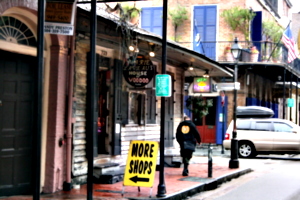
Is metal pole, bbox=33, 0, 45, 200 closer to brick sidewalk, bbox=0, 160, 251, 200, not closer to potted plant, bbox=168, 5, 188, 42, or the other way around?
brick sidewalk, bbox=0, 160, 251, 200

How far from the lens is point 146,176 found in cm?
1077

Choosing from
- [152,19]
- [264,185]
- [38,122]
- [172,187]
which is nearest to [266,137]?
[264,185]

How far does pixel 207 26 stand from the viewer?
1141 inches

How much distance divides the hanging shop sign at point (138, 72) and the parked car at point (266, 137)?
9.46 m

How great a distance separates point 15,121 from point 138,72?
4.01 metres

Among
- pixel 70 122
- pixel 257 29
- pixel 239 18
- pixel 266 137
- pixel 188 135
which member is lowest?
pixel 266 137

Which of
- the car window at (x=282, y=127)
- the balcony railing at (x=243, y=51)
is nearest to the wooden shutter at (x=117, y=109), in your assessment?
the car window at (x=282, y=127)

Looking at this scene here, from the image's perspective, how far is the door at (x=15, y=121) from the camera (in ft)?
32.0

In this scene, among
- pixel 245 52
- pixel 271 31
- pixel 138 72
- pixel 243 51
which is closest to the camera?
pixel 138 72

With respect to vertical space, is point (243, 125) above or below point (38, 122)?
below

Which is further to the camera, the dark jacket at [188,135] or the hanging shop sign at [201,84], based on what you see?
the hanging shop sign at [201,84]

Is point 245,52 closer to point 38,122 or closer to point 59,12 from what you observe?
point 59,12

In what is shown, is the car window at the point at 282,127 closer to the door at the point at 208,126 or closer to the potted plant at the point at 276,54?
the door at the point at 208,126

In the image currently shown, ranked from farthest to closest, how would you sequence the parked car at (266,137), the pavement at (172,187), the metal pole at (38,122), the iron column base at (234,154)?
the parked car at (266,137), the iron column base at (234,154), the pavement at (172,187), the metal pole at (38,122)
